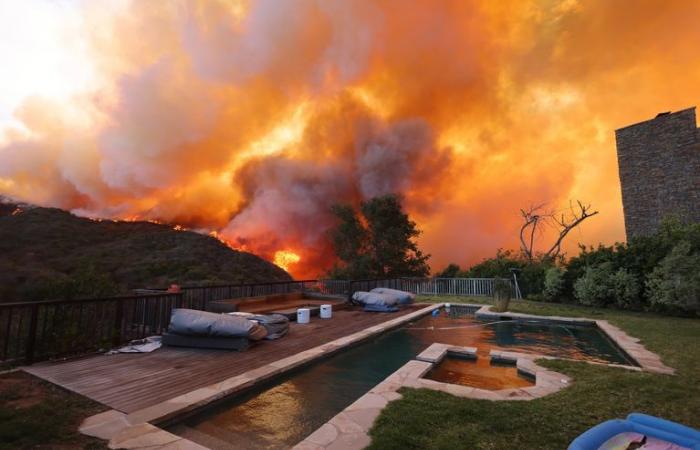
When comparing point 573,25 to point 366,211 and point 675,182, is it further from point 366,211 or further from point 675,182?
point 366,211

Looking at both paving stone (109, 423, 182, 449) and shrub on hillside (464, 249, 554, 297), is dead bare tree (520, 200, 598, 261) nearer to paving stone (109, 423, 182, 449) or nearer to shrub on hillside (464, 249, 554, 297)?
shrub on hillside (464, 249, 554, 297)

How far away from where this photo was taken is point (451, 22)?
14.6 meters

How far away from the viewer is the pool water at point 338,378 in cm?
307

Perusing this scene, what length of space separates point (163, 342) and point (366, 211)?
20.4 m

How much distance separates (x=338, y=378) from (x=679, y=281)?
1172 centimetres

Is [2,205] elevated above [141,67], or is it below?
below

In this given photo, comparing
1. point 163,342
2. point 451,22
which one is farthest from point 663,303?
point 163,342

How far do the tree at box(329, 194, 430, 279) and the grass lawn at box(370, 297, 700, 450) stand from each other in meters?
19.7

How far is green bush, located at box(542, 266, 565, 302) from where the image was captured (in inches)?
580

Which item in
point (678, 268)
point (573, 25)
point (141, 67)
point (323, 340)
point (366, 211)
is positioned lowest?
point (323, 340)

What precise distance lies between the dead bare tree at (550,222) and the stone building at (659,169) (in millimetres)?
2584

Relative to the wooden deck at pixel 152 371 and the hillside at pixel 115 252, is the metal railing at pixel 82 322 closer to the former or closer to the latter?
the wooden deck at pixel 152 371

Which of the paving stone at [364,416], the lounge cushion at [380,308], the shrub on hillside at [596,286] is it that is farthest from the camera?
the shrub on hillside at [596,286]

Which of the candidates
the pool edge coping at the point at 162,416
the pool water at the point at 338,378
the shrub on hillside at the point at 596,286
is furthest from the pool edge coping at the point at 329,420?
the shrub on hillside at the point at 596,286
